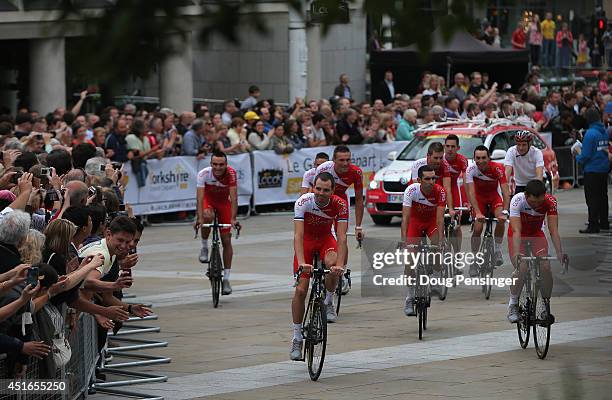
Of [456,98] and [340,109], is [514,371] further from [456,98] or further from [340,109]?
Result: [456,98]

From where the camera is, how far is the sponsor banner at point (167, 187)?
24.2 m

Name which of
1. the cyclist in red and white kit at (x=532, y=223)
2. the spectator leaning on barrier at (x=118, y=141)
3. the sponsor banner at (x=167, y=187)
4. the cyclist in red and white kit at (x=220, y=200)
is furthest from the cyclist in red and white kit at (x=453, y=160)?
the sponsor banner at (x=167, y=187)

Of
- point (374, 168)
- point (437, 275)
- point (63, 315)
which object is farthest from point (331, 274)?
point (374, 168)

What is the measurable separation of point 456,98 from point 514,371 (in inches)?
823

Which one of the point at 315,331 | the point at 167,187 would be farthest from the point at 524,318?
the point at 167,187

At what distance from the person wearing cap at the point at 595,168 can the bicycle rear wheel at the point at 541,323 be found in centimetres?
1059

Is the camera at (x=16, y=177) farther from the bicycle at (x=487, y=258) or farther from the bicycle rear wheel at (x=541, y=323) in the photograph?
the bicycle at (x=487, y=258)

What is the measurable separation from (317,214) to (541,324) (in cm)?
230

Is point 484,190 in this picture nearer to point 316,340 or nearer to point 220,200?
point 220,200

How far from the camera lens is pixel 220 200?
17.0 meters

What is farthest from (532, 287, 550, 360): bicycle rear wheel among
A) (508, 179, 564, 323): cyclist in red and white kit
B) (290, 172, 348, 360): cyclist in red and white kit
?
(290, 172, 348, 360): cyclist in red and white kit

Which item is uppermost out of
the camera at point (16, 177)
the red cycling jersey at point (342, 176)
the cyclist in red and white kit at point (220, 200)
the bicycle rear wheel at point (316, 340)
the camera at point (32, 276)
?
the camera at point (16, 177)

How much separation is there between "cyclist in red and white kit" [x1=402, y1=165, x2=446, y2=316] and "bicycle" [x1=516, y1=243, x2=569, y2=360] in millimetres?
2176

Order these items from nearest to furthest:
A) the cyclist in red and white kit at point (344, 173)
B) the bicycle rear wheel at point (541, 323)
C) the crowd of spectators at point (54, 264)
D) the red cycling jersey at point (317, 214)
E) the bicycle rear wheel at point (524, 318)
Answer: the crowd of spectators at point (54, 264) < the bicycle rear wheel at point (541, 323) < the red cycling jersey at point (317, 214) < the bicycle rear wheel at point (524, 318) < the cyclist in red and white kit at point (344, 173)
